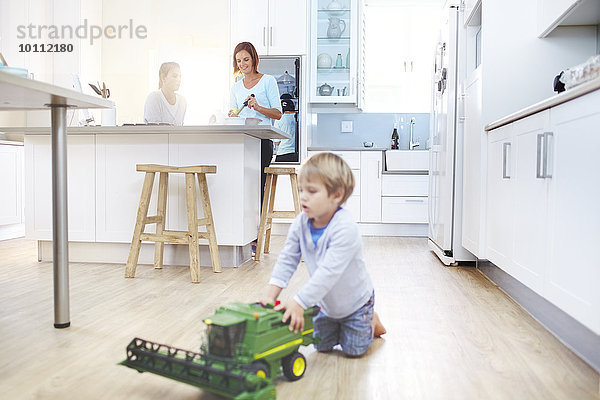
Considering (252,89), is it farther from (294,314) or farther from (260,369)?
(260,369)

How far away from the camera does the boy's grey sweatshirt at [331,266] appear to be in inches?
60.0

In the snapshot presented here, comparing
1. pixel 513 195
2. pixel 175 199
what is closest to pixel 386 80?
pixel 175 199

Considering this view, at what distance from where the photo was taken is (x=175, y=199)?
3.38 m

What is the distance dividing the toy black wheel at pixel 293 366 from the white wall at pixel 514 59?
2.06 metres

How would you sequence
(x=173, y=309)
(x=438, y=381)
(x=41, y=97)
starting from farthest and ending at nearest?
1. (x=173, y=309)
2. (x=41, y=97)
3. (x=438, y=381)

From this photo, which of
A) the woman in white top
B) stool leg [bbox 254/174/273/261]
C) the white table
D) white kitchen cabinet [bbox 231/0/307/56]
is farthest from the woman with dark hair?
the white table

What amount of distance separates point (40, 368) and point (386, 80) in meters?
5.06

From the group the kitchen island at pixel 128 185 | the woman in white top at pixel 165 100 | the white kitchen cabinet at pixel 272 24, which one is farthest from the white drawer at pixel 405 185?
the woman in white top at pixel 165 100

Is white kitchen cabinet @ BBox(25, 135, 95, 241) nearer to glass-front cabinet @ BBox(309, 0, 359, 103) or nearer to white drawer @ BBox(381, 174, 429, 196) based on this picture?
glass-front cabinet @ BBox(309, 0, 359, 103)

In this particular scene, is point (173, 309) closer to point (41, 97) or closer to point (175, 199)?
point (41, 97)

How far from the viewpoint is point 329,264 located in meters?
1.54

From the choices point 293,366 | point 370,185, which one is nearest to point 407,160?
point 370,185

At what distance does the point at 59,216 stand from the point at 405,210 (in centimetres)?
390

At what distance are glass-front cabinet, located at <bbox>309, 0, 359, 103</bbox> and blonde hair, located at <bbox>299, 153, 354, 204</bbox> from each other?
160 inches
